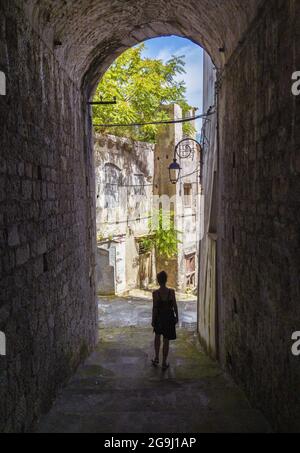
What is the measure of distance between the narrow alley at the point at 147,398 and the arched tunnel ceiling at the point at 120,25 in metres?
3.45

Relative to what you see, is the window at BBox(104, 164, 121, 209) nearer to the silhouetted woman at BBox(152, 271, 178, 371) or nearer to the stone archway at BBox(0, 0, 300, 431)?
the stone archway at BBox(0, 0, 300, 431)

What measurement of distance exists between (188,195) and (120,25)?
548 inches

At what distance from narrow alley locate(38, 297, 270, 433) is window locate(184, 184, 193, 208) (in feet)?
39.9

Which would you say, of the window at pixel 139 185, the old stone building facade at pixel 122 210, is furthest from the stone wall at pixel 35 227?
the window at pixel 139 185

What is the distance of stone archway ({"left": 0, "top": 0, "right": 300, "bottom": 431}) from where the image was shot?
3.01 m

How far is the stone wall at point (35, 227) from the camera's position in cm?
306

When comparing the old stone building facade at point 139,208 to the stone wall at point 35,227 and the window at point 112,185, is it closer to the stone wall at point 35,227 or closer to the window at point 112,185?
the window at point 112,185

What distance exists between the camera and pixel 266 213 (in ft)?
11.4

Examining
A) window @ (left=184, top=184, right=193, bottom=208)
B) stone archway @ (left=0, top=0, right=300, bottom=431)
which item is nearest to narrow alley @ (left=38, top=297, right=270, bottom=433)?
stone archway @ (left=0, top=0, right=300, bottom=431)

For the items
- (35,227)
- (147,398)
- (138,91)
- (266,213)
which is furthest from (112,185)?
(266,213)

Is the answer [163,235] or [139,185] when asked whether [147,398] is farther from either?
[163,235]

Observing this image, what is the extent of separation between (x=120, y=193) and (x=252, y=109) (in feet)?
32.9

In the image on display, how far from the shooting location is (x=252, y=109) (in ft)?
13.0

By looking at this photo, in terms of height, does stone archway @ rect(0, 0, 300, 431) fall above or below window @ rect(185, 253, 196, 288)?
above
